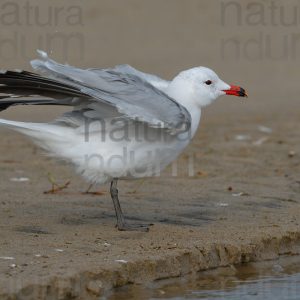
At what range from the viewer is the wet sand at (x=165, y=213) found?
570 cm

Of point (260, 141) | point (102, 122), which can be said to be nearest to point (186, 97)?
point (102, 122)

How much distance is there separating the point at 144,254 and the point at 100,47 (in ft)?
31.4

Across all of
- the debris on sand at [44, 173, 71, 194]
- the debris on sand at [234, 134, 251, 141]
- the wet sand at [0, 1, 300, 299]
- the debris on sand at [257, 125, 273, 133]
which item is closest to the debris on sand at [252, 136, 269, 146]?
the wet sand at [0, 1, 300, 299]

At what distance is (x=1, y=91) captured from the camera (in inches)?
253

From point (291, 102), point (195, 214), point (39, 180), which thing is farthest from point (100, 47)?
point (195, 214)

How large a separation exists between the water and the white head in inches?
50.7

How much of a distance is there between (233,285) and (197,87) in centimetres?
160

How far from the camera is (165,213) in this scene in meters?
7.47

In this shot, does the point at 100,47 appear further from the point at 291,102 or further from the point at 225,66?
the point at 291,102

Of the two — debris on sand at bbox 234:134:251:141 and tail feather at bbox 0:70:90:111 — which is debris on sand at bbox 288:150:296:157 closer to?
debris on sand at bbox 234:134:251:141

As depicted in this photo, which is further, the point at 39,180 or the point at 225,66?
the point at 225,66

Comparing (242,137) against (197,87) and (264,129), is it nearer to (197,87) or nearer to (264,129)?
(264,129)

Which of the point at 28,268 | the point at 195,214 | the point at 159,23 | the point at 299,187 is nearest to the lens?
the point at 28,268

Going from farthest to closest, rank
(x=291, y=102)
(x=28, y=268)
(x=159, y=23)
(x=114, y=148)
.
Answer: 1. (x=159, y=23)
2. (x=291, y=102)
3. (x=114, y=148)
4. (x=28, y=268)
